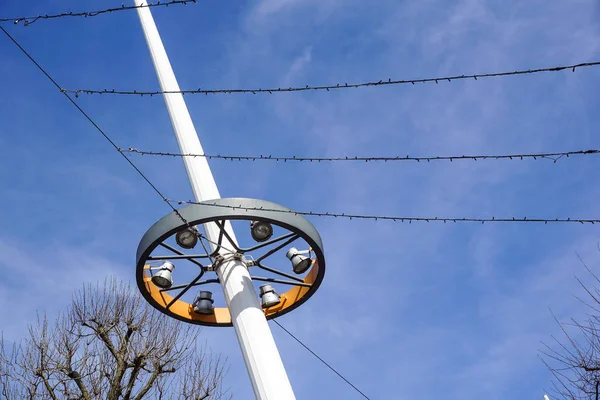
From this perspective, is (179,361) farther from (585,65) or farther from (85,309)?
(585,65)

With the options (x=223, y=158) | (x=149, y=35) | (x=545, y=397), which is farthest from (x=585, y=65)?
(x=545, y=397)

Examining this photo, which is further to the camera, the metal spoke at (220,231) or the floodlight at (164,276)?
the floodlight at (164,276)

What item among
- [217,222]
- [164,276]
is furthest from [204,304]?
[217,222]

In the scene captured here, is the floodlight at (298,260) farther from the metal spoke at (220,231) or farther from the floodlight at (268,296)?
the metal spoke at (220,231)

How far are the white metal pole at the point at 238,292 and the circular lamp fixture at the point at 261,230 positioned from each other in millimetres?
578

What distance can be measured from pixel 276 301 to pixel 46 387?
685cm

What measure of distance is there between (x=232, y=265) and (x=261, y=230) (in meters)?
0.76

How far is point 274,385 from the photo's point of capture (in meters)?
8.38

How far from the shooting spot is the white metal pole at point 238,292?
27.9 feet

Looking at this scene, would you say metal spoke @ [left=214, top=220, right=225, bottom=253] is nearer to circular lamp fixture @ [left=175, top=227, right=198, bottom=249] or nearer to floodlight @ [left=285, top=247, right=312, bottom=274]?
circular lamp fixture @ [left=175, top=227, right=198, bottom=249]

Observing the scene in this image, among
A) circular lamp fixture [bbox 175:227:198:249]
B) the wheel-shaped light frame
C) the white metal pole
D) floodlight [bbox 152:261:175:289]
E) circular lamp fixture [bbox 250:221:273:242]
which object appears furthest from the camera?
floodlight [bbox 152:261:175:289]

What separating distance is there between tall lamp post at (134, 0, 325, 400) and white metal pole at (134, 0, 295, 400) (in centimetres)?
1

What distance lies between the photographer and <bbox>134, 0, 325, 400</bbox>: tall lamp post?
29.0 ft

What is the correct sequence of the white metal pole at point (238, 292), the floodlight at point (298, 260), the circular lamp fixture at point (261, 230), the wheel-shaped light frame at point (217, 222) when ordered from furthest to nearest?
1. the floodlight at point (298, 260)
2. the circular lamp fixture at point (261, 230)
3. the wheel-shaped light frame at point (217, 222)
4. the white metal pole at point (238, 292)
